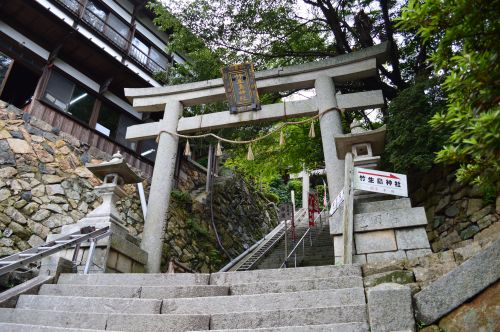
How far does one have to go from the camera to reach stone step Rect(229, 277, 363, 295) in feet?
12.8

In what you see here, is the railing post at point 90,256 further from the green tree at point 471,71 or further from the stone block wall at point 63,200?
the green tree at point 471,71

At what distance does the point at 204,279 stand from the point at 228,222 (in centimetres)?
1059

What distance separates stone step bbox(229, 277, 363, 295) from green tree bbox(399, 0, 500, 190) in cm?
168

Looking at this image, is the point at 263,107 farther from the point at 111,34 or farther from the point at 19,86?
the point at 19,86

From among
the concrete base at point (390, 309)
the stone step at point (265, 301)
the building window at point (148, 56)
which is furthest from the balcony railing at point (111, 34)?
the concrete base at point (390, 309)

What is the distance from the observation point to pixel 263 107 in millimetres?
8680

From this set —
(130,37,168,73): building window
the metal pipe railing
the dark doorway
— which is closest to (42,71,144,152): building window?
the dark doorway

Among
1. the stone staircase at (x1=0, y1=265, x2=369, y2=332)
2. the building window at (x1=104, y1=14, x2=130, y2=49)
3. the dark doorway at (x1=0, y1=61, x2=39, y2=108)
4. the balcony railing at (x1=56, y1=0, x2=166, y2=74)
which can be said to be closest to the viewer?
the stone staircase at (x1=0, y1=265, x2=369, y2=332)

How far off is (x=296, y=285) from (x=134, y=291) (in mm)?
2010

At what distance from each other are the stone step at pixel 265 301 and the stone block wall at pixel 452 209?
4.59m

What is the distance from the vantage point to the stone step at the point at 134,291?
4.14 metres

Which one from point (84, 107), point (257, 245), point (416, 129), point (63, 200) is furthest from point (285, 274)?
point (84, 107)

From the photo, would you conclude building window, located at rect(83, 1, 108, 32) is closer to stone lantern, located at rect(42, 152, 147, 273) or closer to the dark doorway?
the dark doorway

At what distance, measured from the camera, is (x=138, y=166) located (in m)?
13.1
